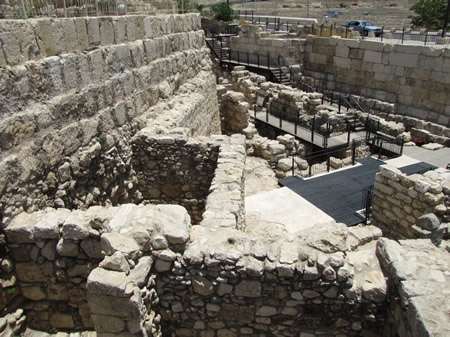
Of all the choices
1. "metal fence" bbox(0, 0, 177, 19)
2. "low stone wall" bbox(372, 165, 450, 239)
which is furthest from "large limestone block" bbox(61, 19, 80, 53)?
"low stone wall" bbox(372, 165, 450, 239)

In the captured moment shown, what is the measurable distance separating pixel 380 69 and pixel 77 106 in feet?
48.1

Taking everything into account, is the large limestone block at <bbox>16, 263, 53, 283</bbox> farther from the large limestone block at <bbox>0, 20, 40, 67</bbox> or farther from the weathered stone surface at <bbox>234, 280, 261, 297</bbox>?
the large limestone block at <bbox>0, 20, 40, 67</bbox>

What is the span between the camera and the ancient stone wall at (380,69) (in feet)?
48.2

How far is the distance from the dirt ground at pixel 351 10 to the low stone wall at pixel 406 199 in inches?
1009

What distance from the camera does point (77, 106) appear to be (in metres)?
5.75

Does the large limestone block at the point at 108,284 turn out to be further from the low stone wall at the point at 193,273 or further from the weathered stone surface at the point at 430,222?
the weathered stone surface at the point at 430,222

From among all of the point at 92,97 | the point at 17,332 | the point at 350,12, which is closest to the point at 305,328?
the point at 17,332

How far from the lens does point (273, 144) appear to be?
482 inches

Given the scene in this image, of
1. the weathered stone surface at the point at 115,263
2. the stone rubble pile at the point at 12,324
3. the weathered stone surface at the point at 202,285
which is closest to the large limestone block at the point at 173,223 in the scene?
the weathered stone surface at the point at 202,285

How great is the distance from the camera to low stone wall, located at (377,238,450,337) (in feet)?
10.4

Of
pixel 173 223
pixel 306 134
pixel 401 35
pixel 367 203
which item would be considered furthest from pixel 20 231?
pixel 401 35

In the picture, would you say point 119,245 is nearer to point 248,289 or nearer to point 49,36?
point 248,289

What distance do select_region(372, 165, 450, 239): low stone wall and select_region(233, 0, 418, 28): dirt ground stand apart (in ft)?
84.1

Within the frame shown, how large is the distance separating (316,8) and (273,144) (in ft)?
122
